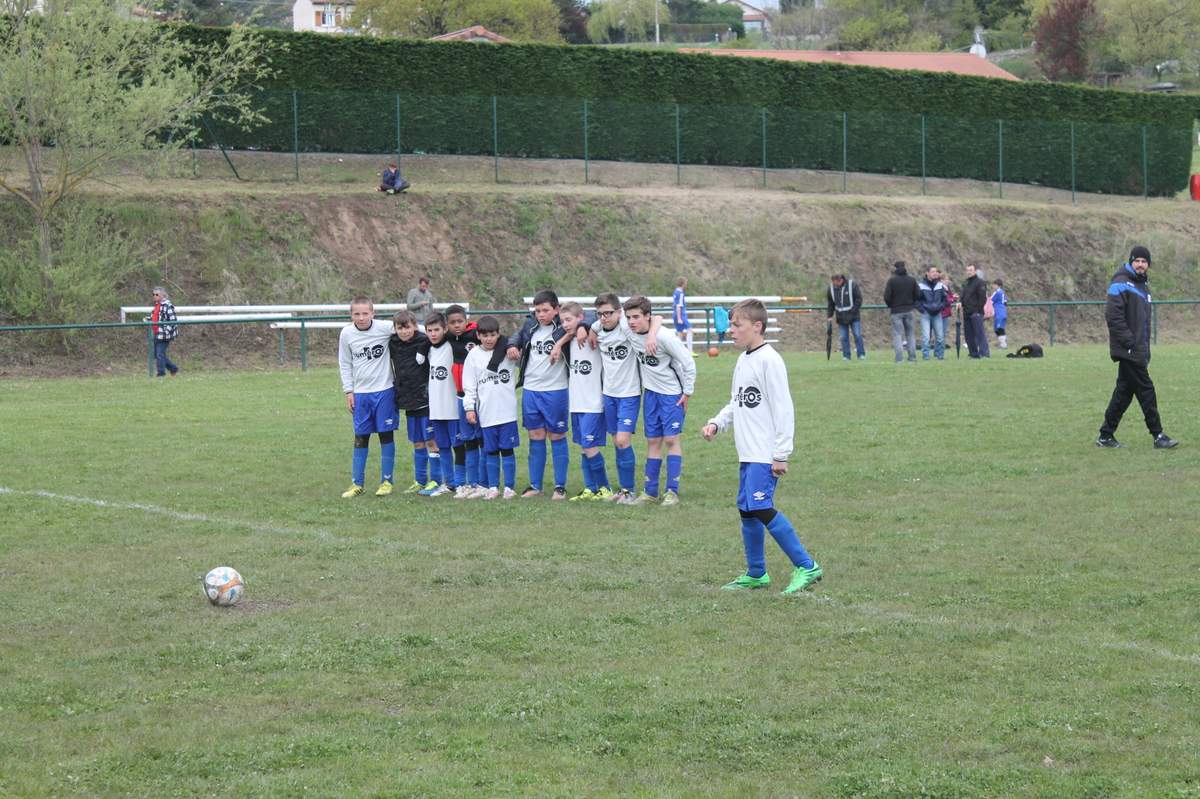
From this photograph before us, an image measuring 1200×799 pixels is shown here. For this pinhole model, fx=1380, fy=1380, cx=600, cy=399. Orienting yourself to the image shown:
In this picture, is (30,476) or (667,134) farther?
(667,134)

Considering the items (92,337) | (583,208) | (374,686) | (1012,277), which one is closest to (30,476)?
(374,686)

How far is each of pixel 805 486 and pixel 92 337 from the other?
20.2 meters

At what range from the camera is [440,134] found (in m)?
39.7

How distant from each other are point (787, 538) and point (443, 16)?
6927cm

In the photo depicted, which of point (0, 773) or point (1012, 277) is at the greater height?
point (1012, 277)

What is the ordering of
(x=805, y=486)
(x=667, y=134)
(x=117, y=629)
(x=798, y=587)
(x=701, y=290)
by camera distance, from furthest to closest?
(x=667, y=134), (x=701, y=290), (x=805, y=486), (x=798, y=587), (x=117, y=629)

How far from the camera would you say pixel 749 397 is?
8805 mm

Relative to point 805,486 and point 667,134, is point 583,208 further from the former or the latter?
point 805,486

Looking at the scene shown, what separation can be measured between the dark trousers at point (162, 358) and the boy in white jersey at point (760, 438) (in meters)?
20.0

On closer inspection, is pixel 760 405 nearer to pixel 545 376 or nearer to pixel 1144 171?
pixel 545 376

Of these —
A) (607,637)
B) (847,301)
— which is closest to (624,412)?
(607,637)

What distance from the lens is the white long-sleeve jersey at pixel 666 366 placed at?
40.1 feet

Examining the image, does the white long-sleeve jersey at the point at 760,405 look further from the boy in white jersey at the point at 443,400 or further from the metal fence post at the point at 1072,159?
the metal fence post at the point at 1072,159

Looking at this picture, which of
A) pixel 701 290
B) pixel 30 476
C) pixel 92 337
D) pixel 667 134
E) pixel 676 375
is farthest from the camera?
pixel 667 134
